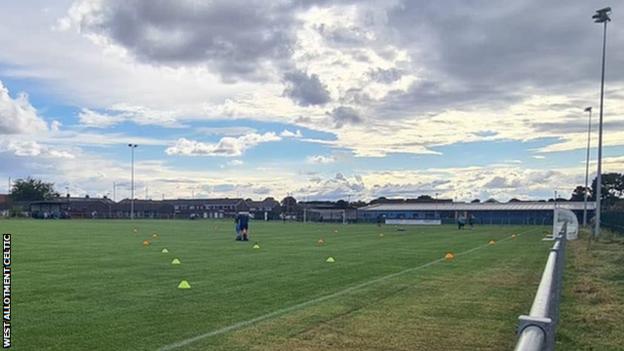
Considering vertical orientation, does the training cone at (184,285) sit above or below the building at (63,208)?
above

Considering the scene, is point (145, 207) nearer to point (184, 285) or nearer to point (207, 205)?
point (207, 205)

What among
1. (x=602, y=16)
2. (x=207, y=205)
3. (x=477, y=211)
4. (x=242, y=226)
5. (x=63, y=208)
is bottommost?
(x=63, y=208)

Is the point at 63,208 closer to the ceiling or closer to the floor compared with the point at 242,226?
closer to the floor

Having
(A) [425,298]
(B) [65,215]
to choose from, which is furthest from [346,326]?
(B) [65,215]

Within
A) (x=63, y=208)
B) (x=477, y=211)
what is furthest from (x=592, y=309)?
(x=63, y=208)

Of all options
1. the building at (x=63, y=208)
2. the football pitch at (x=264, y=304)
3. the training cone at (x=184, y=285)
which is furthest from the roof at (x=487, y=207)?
the training cone at (x=184, y=285)

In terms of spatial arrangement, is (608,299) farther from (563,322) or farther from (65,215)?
(65,215)

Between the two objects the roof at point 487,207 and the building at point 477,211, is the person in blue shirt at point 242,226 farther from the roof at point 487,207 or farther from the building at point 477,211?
the roof at point 487,207

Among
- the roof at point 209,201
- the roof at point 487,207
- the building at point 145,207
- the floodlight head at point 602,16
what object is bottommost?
the building at point 145,207

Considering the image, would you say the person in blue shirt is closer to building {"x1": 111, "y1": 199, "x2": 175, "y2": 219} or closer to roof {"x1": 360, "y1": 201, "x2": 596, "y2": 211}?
roof {"x1": 360, "y1": 201, "x2": 596, "y2": 211}

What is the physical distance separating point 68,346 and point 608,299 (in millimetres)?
10121

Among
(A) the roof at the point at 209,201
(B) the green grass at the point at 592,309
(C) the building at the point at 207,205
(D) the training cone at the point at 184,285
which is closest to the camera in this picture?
(B) the green grass at the point at 592,309

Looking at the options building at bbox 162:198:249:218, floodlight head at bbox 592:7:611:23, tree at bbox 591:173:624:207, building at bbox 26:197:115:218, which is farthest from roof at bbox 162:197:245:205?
floodlight head at bbox 592:7:611:23

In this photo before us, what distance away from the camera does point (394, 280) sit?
50.4 ft
